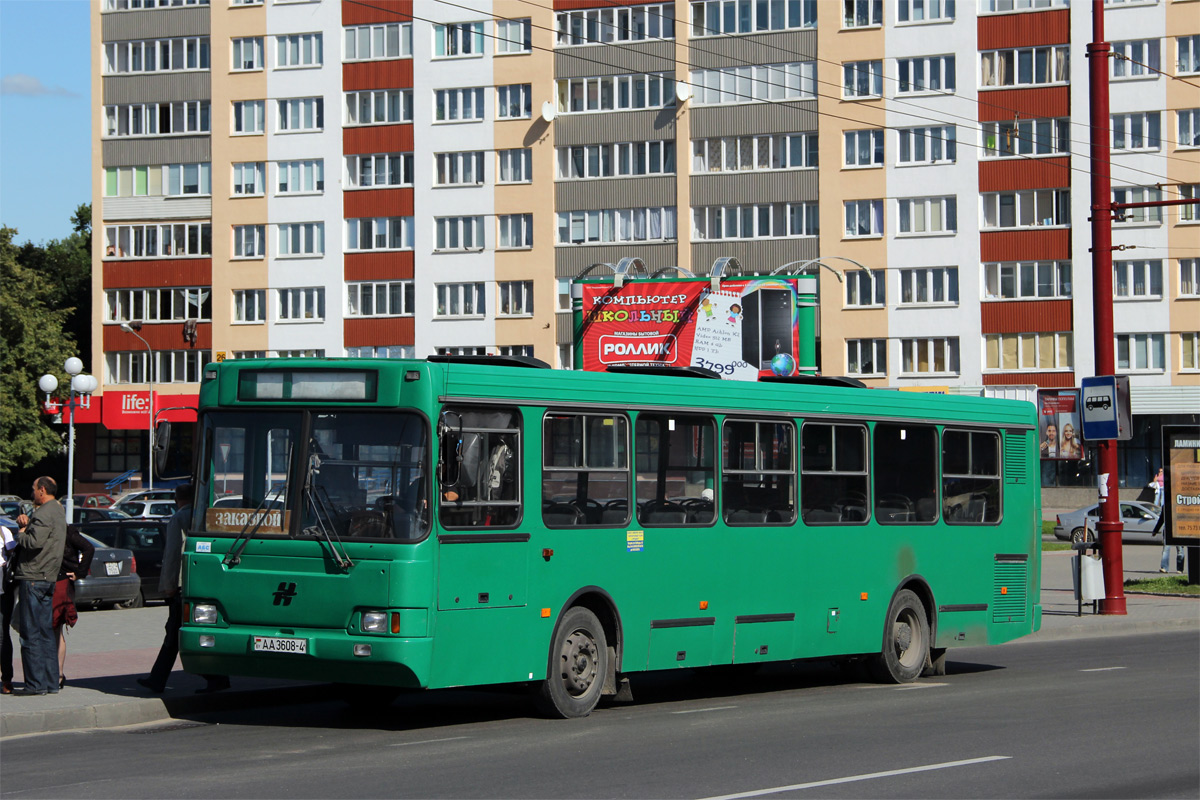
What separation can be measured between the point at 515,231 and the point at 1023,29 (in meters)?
22.5

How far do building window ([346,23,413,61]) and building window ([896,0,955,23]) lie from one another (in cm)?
2102

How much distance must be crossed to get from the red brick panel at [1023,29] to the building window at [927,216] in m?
6.44

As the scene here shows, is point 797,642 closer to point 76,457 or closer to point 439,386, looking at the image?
point 439,386

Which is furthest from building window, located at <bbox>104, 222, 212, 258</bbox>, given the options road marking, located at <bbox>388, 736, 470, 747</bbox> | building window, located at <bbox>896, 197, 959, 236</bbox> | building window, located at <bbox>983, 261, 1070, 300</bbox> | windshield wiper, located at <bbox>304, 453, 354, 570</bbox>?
road marking, located at <bbox>388, 736, 470, 747</bbox>

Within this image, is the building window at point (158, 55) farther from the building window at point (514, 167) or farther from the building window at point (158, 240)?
the building window at point (514, 167)

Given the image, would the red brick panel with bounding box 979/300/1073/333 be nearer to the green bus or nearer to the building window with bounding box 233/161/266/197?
the building window with bounding box 233/161/266/197

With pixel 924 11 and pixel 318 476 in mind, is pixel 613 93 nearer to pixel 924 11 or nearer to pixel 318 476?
pixel 924 11

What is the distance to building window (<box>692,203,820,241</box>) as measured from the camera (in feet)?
216

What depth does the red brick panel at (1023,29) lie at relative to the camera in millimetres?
63281

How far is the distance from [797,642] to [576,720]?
3.14m

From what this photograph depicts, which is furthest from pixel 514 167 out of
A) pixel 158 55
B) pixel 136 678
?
pixel 136 678

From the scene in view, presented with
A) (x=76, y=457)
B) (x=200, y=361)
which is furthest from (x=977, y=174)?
(x=76, y=457)

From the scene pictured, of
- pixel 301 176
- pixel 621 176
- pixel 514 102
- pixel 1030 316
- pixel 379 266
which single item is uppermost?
pixel 514 102

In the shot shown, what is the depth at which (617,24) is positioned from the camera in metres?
67.1
